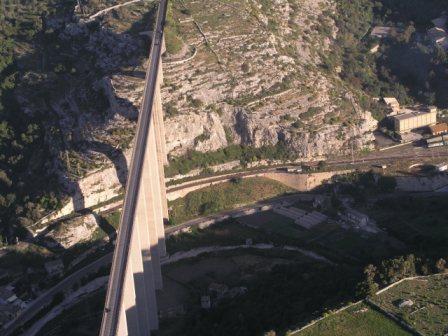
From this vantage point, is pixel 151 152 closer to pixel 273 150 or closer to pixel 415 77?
pixel 273 150

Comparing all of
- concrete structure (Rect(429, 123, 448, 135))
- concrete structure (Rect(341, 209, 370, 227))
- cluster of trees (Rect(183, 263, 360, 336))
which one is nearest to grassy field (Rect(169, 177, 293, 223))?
concrete structure (Rect(341, 209, 370, 227))

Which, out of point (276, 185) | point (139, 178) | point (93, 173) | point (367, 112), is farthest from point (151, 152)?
point (367, 112)

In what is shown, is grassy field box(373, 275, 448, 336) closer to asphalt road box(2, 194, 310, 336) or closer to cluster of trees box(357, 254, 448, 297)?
cluster of trees box(357, 254, 448, 297)

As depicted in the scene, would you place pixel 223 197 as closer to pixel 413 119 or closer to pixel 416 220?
pixel 416 220

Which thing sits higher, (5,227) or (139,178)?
(139,178)

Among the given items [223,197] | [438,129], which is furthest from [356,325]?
[438,129]

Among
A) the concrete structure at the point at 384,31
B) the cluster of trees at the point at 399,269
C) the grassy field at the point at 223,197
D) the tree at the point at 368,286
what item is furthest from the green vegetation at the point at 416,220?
the concrete structure at the point at 384,31
